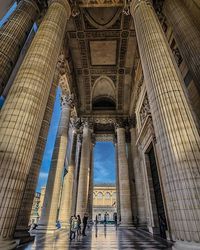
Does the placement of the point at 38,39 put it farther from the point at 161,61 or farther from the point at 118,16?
the point at 118,16

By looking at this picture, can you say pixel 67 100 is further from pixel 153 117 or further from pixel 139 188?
pixel 153 117

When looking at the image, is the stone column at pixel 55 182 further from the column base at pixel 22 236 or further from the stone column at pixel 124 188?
the stone column at pixel 124 188

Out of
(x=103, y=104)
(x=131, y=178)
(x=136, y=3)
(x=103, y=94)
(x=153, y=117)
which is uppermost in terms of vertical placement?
(x=103, y=94)

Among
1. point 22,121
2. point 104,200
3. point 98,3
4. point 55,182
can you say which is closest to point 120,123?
point 55,182

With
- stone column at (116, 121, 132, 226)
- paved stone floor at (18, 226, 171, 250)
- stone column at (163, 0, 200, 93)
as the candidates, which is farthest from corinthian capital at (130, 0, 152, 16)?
stone column at (116, 121, 132, 226)

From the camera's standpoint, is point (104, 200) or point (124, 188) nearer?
point (124, 188)

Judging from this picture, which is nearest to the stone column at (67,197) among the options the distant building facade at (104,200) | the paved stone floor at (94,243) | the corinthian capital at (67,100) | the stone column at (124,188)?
the stone column at (124,188)

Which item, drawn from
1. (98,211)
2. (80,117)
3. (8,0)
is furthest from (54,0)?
(98,211)

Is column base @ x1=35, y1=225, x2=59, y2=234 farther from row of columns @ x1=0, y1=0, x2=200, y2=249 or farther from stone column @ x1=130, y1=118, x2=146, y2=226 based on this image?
stone column @ x1=130, y1=118, x2=146, y2=226

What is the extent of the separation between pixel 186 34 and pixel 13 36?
603 cm

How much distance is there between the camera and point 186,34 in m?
6.06

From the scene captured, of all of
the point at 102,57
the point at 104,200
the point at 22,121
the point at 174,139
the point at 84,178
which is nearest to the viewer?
the point at 174,139

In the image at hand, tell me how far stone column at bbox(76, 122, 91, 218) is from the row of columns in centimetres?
998

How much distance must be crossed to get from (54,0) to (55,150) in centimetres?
763
